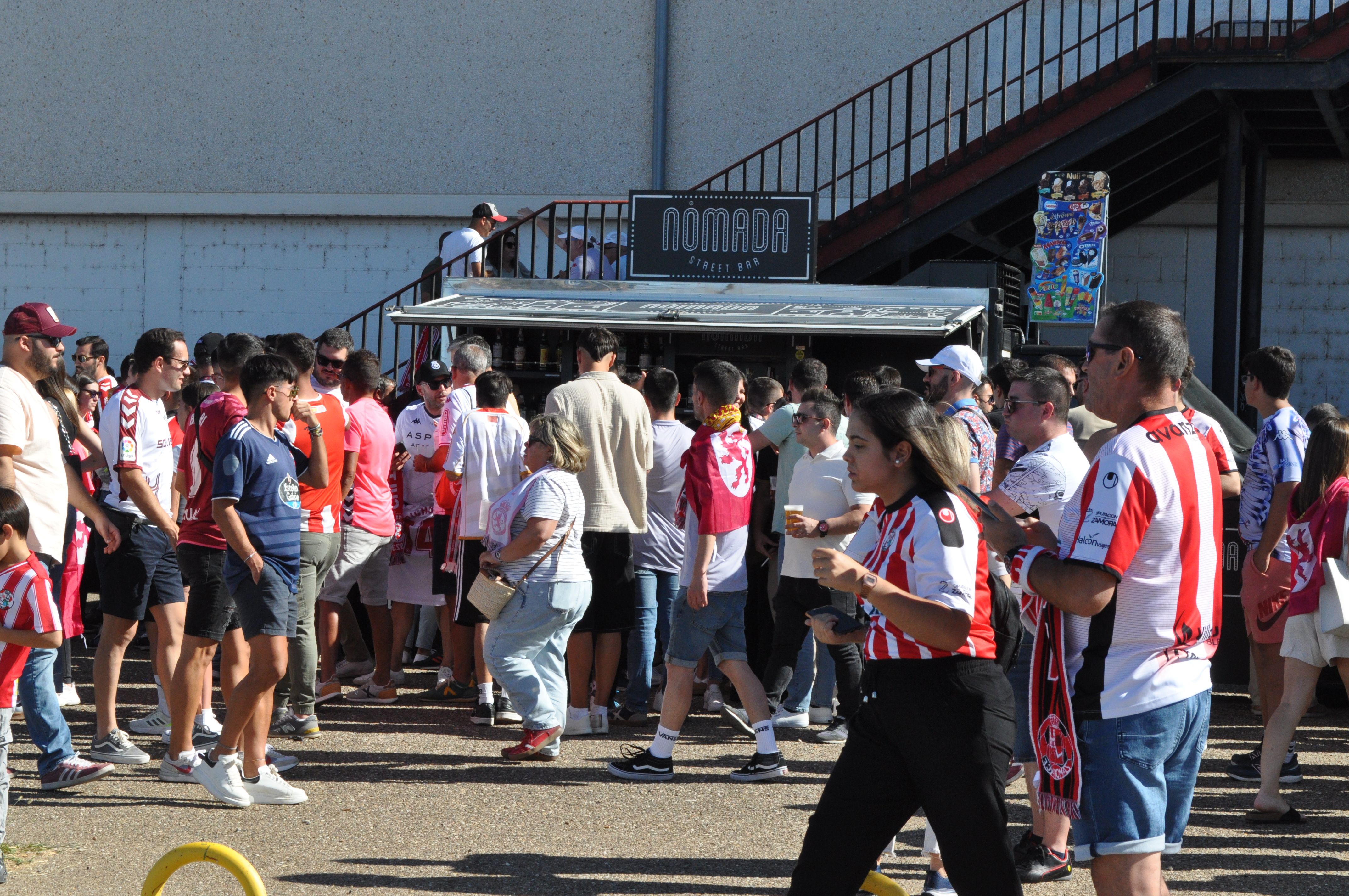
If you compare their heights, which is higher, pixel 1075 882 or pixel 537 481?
pixel 537 481

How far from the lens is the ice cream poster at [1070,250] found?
29.1ft

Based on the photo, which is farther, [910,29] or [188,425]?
[910,29]

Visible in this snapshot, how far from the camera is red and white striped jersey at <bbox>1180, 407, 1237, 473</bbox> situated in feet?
13.8

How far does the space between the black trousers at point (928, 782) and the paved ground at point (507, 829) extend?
1264 mm

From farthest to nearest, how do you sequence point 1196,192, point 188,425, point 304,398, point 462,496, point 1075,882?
point 1196,192 → point 462,496 → point 304,398 → point 188,425 → point 1075,882

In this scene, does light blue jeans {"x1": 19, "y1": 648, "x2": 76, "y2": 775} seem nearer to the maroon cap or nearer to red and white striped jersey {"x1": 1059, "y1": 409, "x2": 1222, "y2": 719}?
the maroon cap

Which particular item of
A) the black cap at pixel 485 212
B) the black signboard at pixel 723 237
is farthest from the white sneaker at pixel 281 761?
the black cap at pixel 485 212

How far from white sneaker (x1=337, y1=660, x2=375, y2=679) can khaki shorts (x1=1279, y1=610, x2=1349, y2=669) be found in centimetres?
472

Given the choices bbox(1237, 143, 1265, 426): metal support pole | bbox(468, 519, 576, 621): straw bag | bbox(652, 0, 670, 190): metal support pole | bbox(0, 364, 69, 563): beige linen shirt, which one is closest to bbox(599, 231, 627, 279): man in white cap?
bbox(652, 0, 670, 190): metal support pole

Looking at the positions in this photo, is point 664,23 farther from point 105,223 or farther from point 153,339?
point 153,339

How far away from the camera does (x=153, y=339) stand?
18.5 feet

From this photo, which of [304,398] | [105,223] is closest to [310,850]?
[304,398]

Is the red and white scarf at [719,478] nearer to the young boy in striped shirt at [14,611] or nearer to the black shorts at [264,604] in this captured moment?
the black shorts at [264,604]

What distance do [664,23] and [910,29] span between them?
8.46 feet
